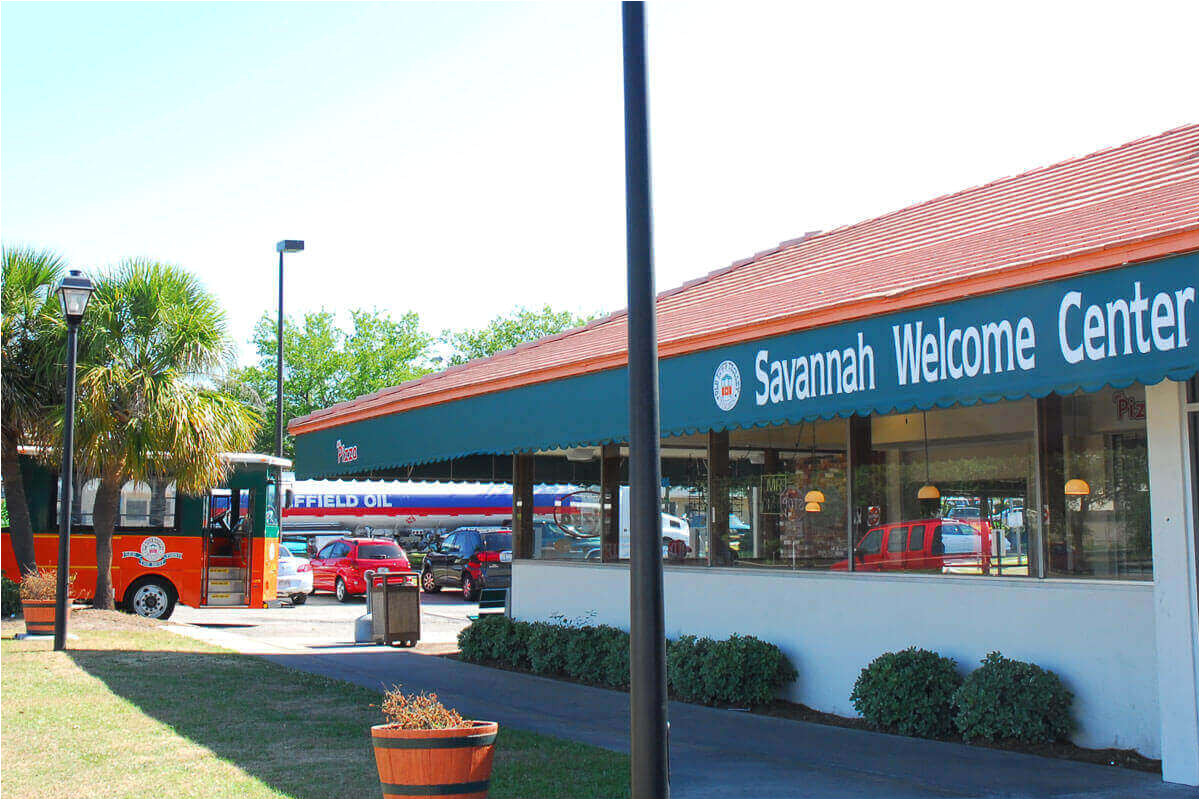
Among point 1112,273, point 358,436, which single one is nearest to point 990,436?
point 1112,273

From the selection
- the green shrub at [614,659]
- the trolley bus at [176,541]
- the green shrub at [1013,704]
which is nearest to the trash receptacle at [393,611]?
the trolley bus at [176,541]

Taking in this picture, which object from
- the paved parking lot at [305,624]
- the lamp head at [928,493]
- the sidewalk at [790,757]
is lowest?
the paved parking lot at [305,624]

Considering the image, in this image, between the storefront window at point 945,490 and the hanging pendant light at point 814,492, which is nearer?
the storefront window at point 945,490

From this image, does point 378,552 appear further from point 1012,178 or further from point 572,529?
point 1012,178

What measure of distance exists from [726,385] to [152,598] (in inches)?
645

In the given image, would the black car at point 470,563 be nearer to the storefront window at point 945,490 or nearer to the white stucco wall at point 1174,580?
the storefront window at point 945,490

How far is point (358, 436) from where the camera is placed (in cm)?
1518

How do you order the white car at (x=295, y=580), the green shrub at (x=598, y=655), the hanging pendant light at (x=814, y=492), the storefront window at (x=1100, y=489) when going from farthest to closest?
the white car at (x=295, y=580) < the green shrub at (x=598, y=655) < the hanging pendant light at (x=814, y=492) < the storefront window at (x=1100, y=489)

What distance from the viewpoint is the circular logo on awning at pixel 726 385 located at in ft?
30.5

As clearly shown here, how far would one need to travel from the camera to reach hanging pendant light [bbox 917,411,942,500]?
10383 millimetres

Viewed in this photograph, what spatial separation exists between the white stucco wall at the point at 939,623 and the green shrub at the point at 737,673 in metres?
0.24

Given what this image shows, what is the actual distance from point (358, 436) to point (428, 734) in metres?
9.46

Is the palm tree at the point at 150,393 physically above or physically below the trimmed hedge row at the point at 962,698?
above

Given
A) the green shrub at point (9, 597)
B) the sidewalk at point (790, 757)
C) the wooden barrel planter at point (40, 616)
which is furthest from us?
the green shrub at point (9, 597)
